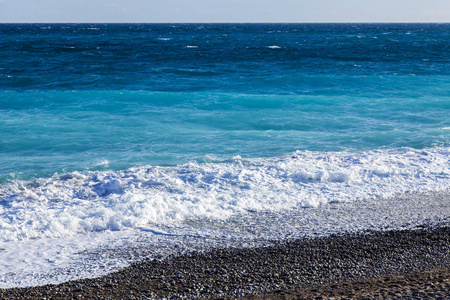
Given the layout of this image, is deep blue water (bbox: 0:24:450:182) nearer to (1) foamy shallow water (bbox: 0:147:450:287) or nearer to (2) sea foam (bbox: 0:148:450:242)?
(2) sea foam (bbox: 0:148:450:242)

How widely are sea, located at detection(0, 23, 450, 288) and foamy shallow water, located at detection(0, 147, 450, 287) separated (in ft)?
0.10

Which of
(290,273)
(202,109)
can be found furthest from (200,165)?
(202,109)

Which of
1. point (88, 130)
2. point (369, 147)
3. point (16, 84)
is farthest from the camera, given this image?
point (16, 84)

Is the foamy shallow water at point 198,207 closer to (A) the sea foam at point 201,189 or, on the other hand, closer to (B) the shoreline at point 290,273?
(A) the sea foam at point 201,189

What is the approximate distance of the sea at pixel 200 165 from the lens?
6871mm

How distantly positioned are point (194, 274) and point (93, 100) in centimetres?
1569

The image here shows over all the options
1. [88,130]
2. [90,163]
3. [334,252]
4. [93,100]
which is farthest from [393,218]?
[93,100]

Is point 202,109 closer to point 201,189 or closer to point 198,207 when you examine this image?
point 201,189

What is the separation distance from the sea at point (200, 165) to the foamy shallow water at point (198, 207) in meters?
0.03

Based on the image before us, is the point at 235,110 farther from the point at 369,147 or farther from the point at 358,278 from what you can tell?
the point at 358,278

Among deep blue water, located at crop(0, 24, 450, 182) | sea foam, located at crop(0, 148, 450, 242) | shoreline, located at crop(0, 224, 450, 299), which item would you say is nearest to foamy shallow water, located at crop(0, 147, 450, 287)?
sea foam, located at crop(0, 148, 450, 242)

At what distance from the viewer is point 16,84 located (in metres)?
23.5

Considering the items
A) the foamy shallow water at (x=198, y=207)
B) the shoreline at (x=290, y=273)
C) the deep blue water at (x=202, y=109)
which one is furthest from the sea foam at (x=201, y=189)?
the shoreline at (x=290, y=273)

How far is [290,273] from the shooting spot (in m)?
5.57
